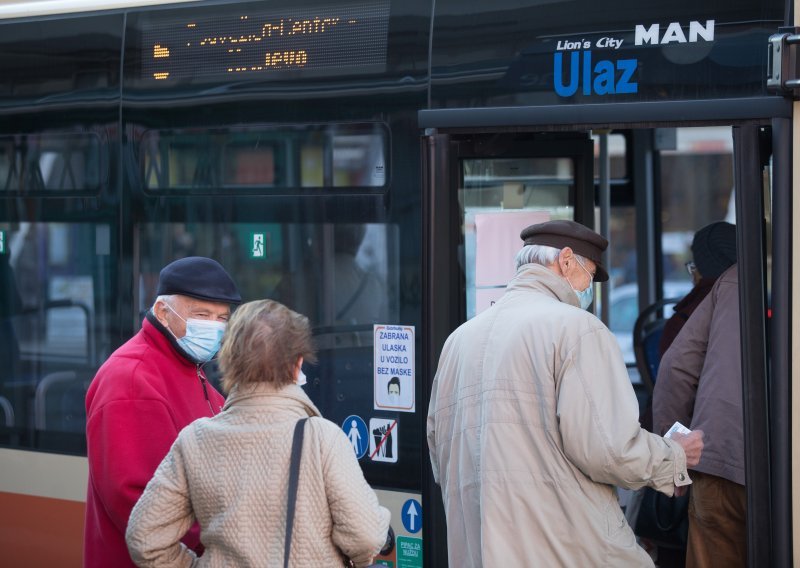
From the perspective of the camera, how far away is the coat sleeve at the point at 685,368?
164 inches

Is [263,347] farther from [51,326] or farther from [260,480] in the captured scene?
[51,326]

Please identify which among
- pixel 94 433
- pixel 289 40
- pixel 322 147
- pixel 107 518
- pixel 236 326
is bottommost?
pixel 107 518

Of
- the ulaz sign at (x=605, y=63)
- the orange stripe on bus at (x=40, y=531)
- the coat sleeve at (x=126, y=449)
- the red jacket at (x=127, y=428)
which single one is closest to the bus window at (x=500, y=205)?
the ulaz sign at (x=605, y=63)

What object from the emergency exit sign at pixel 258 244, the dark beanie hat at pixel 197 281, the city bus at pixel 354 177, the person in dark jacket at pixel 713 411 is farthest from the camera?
the emergency exit sign at pixel 258 244

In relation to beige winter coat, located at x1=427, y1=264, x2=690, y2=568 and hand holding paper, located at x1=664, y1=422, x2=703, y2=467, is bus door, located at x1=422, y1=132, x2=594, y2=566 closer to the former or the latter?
beige winter coat, located at x1=427, y1=264, x2=690, y2=568

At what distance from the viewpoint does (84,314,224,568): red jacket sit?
3.13 meters

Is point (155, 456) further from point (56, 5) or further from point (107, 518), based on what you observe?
point (56, 5)

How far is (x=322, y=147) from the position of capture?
4.35 m

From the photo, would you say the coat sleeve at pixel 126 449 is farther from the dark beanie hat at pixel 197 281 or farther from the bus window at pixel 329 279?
the bus window at pixel 329 279

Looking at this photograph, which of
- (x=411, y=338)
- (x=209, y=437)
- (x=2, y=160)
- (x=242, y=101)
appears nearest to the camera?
(x=209, y=437)

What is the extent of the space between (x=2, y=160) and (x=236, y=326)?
2.76 metres

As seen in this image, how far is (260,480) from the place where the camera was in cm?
268

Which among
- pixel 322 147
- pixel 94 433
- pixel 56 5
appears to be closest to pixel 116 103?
pixel 56 5

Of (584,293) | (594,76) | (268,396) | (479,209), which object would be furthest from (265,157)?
(268,396)
